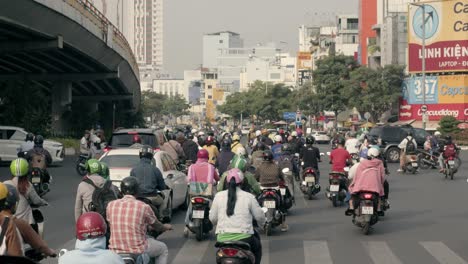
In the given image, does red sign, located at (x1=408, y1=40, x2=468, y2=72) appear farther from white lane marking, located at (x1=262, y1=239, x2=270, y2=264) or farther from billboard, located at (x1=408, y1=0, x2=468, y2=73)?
white lane marking, located at (x1=262, y1=239, x2=270, y2=264)

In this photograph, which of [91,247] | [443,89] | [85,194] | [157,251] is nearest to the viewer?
[91,247]

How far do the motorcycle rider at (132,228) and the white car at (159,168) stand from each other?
827 cm

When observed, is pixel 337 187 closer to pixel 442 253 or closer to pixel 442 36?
pixel 442 253

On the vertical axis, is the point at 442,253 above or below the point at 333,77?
below

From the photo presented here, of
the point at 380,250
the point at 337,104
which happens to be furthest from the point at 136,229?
the point at 337,104

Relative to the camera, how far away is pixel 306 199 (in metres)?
21.5

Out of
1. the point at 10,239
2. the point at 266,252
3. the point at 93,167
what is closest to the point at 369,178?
the point at 266,252

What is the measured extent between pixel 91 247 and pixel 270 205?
879cm

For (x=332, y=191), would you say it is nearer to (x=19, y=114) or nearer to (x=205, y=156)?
(x=205, y=156)

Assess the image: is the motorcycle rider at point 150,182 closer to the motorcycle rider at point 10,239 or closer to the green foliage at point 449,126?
the motorcycle rider at point 10,239

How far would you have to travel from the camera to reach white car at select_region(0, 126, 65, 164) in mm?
35531

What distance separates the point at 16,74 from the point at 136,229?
52.0m

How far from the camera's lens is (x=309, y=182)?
20.6 m

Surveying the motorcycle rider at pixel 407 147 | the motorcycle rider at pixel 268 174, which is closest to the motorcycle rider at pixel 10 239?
the motorcycle rider at pixel 268 174
